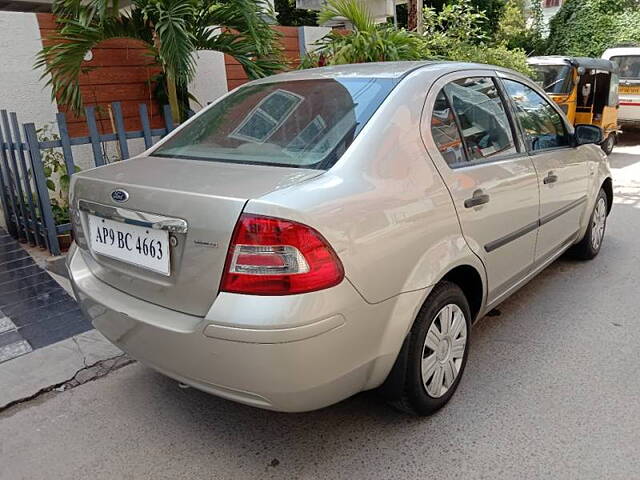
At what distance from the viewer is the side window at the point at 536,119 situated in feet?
10.7

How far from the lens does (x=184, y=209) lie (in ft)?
6.44

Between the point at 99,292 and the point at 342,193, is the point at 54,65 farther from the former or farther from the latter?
the point at 342,193

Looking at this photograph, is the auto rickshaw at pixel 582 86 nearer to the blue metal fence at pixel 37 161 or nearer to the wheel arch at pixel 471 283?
the blue metal fence at pixel 37 161

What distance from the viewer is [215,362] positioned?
1930 mm

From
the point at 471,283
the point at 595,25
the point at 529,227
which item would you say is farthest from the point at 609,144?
the point at 471,283

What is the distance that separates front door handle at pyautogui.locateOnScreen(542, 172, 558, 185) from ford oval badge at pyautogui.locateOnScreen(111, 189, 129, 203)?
242 cm

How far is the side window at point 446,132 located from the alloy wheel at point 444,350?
2.33 feet

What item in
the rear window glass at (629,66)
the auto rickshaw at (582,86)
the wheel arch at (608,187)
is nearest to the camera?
the wheel arch at (608,187)

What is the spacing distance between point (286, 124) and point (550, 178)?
5.92ft

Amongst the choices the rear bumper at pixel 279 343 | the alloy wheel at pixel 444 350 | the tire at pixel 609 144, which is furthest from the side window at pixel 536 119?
the tire at pixel 609 144

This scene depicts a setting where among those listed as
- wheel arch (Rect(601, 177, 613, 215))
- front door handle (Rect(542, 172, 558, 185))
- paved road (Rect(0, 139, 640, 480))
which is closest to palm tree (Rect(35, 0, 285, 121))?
paved road (Rect(0, 139, 640, 480))

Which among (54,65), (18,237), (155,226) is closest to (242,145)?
(155,226)

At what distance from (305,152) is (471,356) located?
1605 mm

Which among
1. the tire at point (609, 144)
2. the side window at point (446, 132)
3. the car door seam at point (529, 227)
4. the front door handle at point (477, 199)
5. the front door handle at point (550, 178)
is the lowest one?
the tire at point (609, 144)
